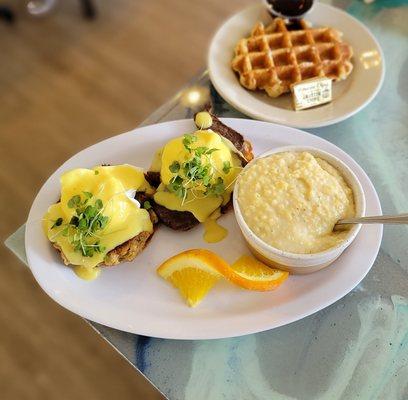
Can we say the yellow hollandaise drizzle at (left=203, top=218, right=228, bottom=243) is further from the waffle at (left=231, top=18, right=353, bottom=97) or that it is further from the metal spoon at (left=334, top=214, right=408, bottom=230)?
the waffle at (left=231, top=18, right=353, bottom=97)

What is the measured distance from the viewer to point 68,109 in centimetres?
270

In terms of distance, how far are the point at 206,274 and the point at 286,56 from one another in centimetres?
87

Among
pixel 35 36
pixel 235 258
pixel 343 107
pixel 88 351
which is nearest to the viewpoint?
pixel 235 258

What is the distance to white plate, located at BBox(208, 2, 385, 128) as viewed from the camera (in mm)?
1542

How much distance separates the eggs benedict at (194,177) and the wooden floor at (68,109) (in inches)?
37.1

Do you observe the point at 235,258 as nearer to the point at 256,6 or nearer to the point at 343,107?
the point at 343,107

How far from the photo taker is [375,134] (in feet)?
5.17

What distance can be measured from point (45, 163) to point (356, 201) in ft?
5.78

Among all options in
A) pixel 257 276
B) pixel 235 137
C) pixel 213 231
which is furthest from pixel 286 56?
pixel 257 276

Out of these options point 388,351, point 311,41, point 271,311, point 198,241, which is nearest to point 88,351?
point 198,241

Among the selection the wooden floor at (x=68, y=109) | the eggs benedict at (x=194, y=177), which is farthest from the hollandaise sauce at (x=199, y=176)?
the wooden floor at (x=68, y=109)

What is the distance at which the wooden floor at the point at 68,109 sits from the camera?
→ 6.56ft

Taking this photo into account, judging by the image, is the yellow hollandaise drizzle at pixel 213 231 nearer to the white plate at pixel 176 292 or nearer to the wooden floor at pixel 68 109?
the white plate at pixel 176 292

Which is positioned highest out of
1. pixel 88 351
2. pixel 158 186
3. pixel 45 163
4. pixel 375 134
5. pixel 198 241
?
pixel 158 186
